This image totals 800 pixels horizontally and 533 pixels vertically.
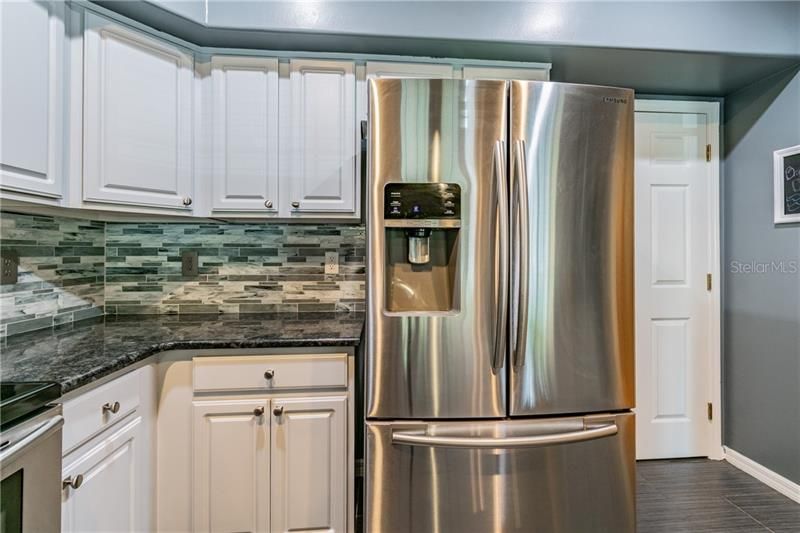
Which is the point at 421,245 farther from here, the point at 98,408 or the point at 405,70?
the point at 98,408

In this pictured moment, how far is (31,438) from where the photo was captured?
2.78 feet

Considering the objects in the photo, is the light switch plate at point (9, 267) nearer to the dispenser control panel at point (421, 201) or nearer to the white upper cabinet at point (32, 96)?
the white upper cabinet at point (32, 96)

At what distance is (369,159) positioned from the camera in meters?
1.29

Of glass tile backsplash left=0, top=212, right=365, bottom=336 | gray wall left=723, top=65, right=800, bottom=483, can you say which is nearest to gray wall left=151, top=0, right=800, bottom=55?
gray wall left=723, top=65, right=800, bottom=483

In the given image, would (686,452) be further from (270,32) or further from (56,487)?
(270,32)

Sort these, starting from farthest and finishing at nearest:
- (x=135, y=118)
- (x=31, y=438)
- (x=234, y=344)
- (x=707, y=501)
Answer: (x=707, y=501)
(x=135, y=118)
(x=234, y=344)
(x=31, y=438)

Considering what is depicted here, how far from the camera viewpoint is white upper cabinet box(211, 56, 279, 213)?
5.72ft

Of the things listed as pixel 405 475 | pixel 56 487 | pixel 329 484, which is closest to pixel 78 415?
pixel 56 487

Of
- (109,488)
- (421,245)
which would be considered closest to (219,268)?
(109,488)

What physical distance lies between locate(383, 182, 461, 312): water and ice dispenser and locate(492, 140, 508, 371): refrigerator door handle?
0.44ft

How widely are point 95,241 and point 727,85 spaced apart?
347cm
